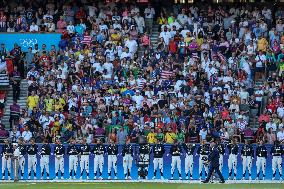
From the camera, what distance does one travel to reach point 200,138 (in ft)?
127


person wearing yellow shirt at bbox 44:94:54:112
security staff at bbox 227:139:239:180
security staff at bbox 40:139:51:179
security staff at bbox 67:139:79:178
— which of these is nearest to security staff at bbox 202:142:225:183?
security staff at bbox 227:139:239:180

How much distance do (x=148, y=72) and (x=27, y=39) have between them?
6.21 meters

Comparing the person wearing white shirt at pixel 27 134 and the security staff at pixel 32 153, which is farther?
the person wearing white shirt at pixel 27 134

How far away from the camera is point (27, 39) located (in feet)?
147

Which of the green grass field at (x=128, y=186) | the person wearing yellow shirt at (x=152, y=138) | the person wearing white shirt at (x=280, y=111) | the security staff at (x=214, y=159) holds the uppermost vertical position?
the person wearing white shirt at (x=280, y=111)

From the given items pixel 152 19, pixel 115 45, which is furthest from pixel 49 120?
pixel 152 19

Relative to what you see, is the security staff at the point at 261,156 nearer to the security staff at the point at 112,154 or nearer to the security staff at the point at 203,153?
the security staff at the point at 203,153

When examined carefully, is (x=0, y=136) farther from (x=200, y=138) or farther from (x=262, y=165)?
(x=262, y=165)

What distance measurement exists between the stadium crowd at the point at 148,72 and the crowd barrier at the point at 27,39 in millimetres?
299

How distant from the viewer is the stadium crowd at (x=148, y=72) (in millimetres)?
39094

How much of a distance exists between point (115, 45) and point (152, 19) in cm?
290

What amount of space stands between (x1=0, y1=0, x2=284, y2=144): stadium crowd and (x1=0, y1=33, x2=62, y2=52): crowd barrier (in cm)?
30

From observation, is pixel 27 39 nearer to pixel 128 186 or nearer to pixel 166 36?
pixel 166 36

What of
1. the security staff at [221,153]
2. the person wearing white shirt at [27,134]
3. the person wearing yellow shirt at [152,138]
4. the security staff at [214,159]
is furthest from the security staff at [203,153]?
the person wearing white shirt at [27,134]
